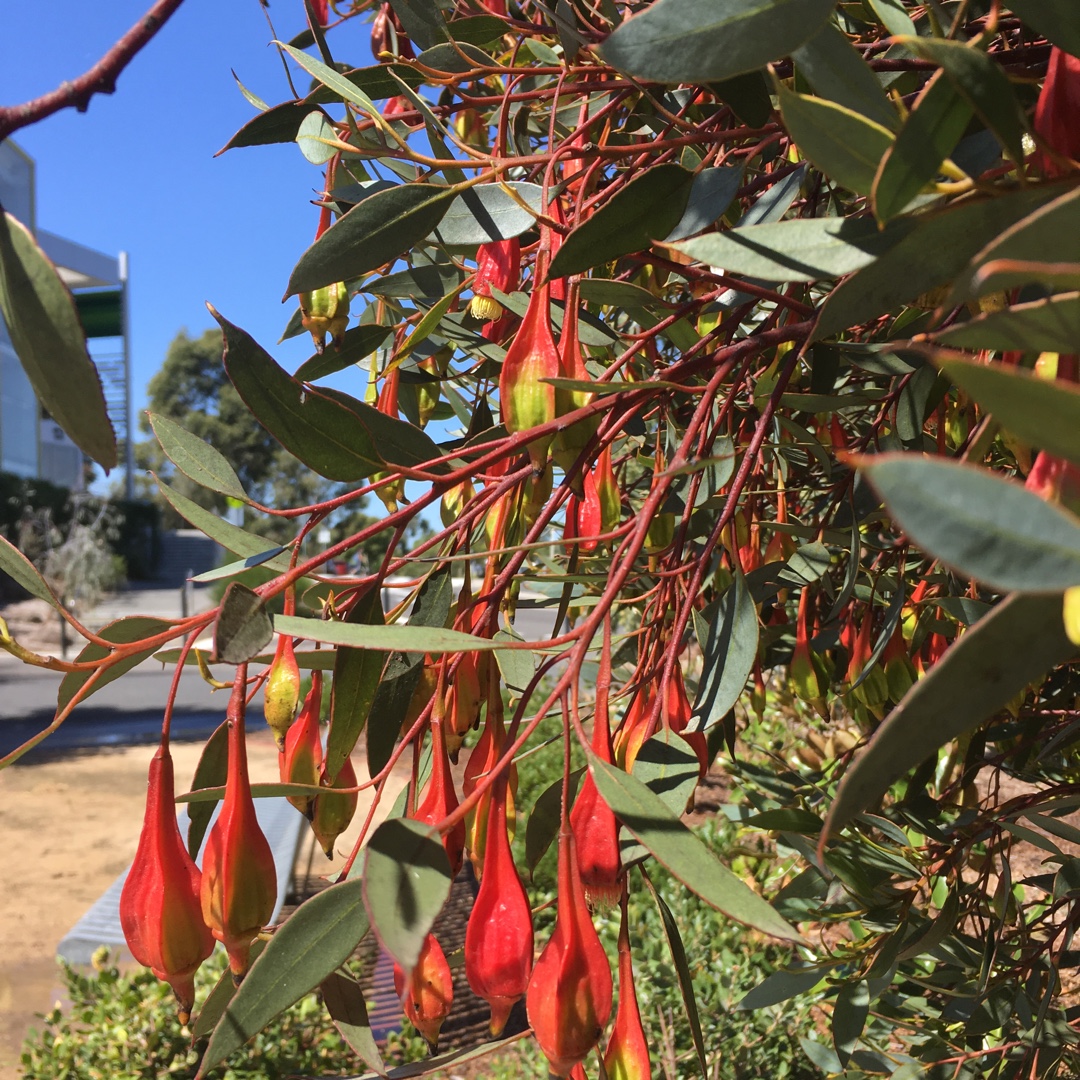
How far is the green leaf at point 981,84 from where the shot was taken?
0.77 feet

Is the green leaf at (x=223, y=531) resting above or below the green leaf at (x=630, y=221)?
below

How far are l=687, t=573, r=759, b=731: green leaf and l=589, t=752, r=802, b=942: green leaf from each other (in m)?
0.13

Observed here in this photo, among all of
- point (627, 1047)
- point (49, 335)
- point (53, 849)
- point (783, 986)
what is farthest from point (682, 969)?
point (53, 849)

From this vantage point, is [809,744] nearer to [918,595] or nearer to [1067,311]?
[918,595]

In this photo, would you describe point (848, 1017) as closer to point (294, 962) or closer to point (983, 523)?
point (294, 962)

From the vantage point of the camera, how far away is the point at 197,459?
496mm

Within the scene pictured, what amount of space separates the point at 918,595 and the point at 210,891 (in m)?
0.68

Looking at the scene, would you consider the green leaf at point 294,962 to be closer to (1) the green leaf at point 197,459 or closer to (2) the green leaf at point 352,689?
(2) the green leaf at point 352,689

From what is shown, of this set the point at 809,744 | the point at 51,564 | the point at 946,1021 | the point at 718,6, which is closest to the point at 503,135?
the point at 718,6

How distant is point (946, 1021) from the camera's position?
886 mm

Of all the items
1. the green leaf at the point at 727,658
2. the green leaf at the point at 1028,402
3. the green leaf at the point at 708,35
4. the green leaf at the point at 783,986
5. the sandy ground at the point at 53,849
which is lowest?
the sandy ground at the point at 53,849

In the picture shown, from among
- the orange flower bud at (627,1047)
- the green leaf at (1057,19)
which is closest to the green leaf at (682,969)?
the orange flower bud at (627,1047)

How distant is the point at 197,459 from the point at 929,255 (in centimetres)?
38

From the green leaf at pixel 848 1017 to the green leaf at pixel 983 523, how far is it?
72 cm
